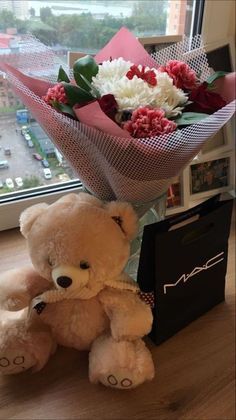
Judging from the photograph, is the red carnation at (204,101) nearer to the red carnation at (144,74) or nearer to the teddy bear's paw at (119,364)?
the red carnation at (144,74)

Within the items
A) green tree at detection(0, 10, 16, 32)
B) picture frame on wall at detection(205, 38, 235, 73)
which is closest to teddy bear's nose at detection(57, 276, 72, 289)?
green tree at detection(0, 10, 16, 32)

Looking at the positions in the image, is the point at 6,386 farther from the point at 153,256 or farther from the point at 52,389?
the point at 153,256

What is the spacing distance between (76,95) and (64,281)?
1.01ft

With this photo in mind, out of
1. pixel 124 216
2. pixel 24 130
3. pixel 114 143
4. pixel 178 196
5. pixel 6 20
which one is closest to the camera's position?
pixel 114 143

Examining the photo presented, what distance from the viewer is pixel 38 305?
78cm

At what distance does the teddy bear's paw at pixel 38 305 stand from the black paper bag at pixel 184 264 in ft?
0.63

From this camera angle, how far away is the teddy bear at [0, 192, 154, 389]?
697 mm

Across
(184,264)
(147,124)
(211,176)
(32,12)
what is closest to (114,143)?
(147,124)

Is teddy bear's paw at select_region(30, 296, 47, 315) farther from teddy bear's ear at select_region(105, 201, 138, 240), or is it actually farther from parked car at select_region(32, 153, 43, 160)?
parked car at select_region(32, 153, 43, 160)

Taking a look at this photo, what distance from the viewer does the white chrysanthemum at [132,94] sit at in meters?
0.67

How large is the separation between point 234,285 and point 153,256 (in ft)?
1.22

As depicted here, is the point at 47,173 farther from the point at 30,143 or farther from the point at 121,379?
the point at 121,379

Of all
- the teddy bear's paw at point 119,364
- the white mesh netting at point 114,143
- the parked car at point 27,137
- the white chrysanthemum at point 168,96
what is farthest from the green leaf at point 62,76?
the teddy bear's paw at point 119,364

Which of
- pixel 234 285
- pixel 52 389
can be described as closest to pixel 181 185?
pixel 234 285
